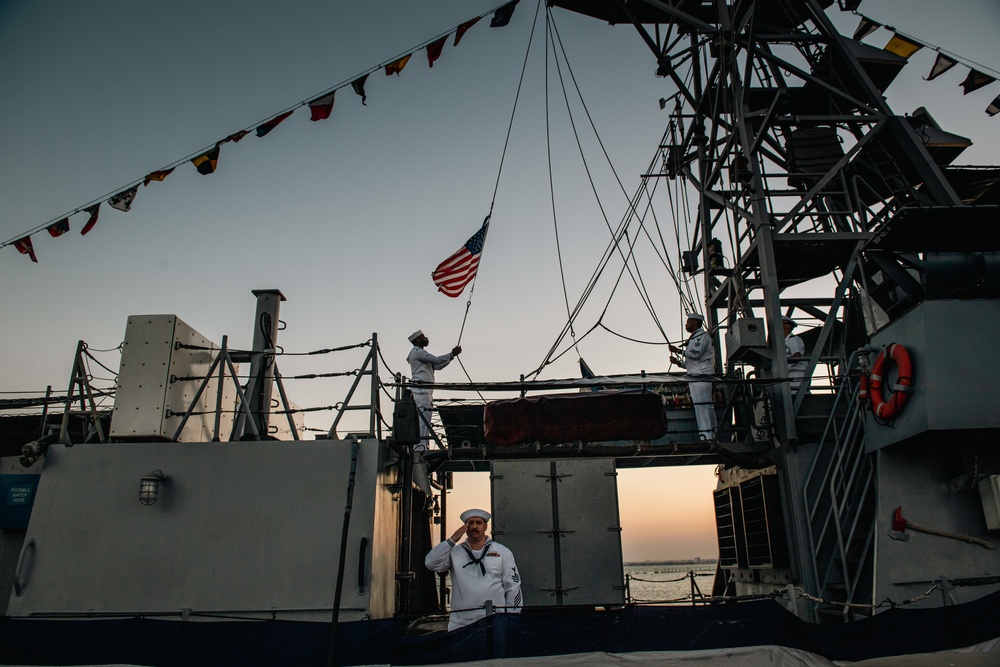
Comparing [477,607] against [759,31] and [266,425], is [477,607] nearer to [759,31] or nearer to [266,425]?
[266,425]

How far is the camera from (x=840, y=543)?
8.99 m

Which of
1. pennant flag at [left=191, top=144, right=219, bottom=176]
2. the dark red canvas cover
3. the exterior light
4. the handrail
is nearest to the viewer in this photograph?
the exterior light

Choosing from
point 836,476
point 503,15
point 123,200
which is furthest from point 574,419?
point 123,200

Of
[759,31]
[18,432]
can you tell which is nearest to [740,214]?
[759,31]

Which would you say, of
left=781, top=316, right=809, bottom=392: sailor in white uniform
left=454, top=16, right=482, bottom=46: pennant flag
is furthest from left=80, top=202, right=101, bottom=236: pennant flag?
left=781, top=316, right=809, bottom=392: sailor in white uniform

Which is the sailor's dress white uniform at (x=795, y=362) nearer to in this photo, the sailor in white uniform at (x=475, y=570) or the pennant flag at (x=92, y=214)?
the sailor in white uniform at (x=475, y=570)

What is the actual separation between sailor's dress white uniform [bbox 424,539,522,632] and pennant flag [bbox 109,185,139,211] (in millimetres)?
7755

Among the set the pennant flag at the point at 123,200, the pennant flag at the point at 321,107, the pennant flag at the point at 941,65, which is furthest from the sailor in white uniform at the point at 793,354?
the pennant flag at the point at 123,200

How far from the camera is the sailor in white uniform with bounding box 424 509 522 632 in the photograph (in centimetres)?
672

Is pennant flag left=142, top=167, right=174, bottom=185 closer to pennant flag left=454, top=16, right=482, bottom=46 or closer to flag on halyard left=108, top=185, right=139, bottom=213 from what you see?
flag on halyard left=108, top=185, right=139, bottom=213

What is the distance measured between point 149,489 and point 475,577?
3852 mm

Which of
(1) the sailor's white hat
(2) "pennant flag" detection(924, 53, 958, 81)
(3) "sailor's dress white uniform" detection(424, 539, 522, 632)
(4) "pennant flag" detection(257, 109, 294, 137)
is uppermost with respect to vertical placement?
(2) "pennant flag" detection(924, 53, 958, 81)

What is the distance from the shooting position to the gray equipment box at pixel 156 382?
8578 millimetres

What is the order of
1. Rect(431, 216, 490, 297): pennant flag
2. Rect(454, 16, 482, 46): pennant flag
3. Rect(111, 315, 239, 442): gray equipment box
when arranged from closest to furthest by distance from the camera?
Rect(111, 315, 239, 442): gray equipment box
Rect(454, 16, 482, 46): pennant flag
Rect(431, 216, 490, 297): pennant flag
